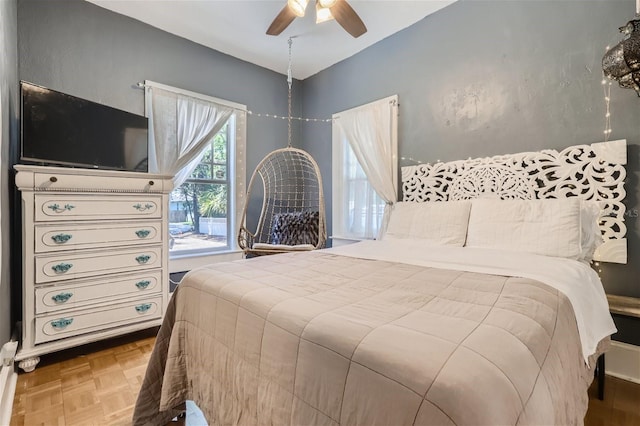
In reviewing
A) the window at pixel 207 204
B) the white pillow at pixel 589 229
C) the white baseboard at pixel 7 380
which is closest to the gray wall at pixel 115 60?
the window at pixel 207 204

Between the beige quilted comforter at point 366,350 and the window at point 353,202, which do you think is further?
the window at point 353,202

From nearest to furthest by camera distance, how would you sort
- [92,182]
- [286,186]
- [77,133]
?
[92,182] < [77,133] < [286,186]

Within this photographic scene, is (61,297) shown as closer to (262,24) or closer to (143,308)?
(143,308)

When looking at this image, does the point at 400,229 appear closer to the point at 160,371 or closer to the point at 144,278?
the point at 160,371

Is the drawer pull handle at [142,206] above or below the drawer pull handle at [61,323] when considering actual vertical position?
above

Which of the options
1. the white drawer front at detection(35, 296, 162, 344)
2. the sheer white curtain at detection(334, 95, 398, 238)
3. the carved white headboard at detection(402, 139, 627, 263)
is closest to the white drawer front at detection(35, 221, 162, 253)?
the white drawer front at detection(35, 296, 162, 344)

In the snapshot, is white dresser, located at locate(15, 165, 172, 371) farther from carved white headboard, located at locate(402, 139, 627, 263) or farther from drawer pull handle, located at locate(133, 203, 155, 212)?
carved white headboard, located at locate(402, 139, 627, 263)

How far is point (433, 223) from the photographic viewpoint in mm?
2201

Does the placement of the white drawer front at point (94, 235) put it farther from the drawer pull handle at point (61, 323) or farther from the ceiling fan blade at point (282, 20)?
the ceiling fan blade at point (282, 20)

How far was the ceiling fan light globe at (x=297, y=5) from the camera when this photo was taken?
189cm

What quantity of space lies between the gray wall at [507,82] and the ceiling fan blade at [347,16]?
2.98ft

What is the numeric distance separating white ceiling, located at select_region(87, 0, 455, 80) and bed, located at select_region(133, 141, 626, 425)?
1730 millimetres

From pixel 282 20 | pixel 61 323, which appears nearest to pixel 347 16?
pixel 282 20

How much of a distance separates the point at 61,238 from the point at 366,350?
215cm
